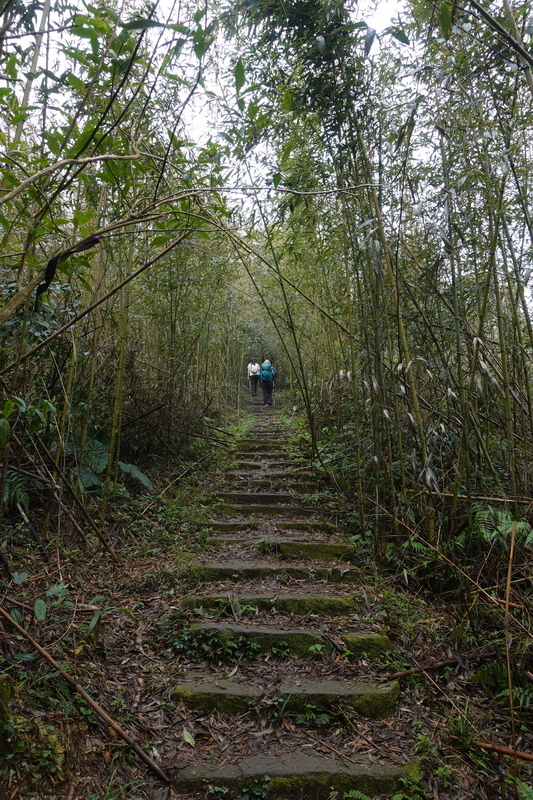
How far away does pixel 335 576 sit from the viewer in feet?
10.2

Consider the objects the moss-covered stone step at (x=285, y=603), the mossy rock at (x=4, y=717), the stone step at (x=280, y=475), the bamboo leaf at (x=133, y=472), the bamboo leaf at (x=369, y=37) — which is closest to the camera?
the mossy rock at (x=4, y=717)

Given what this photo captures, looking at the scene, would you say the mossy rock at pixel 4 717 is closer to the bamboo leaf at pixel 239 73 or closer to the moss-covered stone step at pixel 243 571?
the moss-covered stone step at pixel 243 571

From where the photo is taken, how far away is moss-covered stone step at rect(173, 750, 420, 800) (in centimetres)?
175

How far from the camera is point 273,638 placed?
2.48 metres

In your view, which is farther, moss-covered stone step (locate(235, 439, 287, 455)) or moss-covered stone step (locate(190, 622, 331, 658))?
moss-covered stone step (locate(235, 439, 287, 455))

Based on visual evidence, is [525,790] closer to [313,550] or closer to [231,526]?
[313,550]

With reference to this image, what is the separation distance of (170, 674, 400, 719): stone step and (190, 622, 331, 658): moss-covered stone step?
0.26m

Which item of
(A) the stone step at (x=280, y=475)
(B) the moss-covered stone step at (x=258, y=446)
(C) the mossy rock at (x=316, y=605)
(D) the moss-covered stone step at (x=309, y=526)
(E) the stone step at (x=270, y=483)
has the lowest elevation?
(C) the mossy rock at (x=316, y=605)

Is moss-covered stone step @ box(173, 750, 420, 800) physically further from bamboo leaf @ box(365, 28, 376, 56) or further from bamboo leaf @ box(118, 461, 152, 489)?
bamboo leaf @ box(365, 28, 376, 56)

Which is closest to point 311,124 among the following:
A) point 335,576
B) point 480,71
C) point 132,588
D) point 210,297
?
point 480,71

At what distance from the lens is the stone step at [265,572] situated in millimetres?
3070

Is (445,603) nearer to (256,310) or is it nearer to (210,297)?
(210,297)

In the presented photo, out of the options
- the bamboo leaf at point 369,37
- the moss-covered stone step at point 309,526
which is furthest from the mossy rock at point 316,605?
the bamboo leaf at point 369,37

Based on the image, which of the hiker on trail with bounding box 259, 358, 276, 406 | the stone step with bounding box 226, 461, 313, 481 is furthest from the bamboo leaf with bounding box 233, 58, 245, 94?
the hiker on trail with bounding box 259, 358, 276, 406
